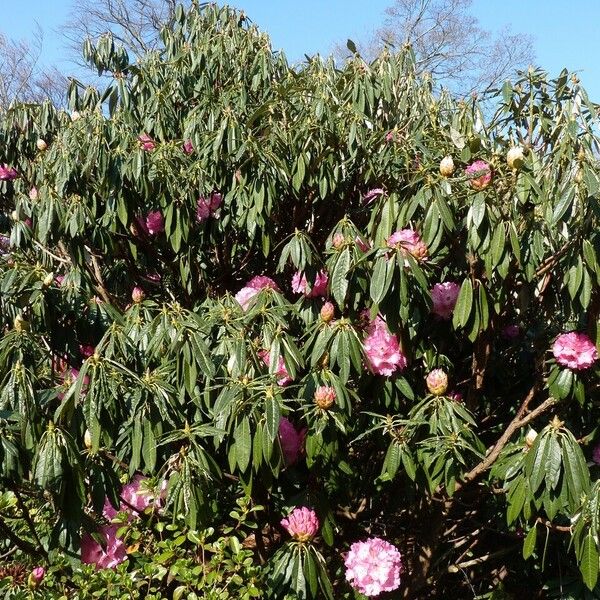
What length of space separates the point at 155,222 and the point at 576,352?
1.50 metres

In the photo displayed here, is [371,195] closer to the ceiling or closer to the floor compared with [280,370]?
closer to the ceiling

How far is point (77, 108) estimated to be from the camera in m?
3.70

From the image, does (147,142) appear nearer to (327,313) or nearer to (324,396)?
(327,313)

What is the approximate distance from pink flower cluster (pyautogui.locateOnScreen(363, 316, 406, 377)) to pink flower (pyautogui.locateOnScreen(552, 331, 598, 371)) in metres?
0.44

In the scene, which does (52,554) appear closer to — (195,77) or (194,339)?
(194,339)

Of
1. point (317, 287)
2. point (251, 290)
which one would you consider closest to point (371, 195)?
point (317, 287)

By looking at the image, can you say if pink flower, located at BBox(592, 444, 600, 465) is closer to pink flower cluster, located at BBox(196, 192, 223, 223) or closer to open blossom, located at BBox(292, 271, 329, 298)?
open blossom, located at BBox(292, 271, 329, 298)

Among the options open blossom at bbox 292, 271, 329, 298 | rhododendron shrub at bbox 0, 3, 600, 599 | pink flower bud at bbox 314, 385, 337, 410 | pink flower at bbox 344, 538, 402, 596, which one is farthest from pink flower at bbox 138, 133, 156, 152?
pink flower at bbox 344, 538, 402, 596

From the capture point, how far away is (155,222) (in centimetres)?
274

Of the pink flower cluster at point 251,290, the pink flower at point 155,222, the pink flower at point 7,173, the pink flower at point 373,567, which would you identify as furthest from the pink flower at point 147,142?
the pink flower at point 373,567

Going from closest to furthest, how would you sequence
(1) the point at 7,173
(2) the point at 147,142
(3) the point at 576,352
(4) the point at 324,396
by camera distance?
(4) the point at 324,396, (3) the point at 576,352, (2) the point at 147,142, (1) the point at 7,173

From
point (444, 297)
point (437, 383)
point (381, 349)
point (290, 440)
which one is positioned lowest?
point (290, 440)

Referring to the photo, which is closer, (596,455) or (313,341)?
(313,341)

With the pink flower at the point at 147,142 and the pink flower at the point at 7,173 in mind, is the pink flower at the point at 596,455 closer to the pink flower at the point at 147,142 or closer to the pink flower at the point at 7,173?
the pink flower at the point at 147,142
